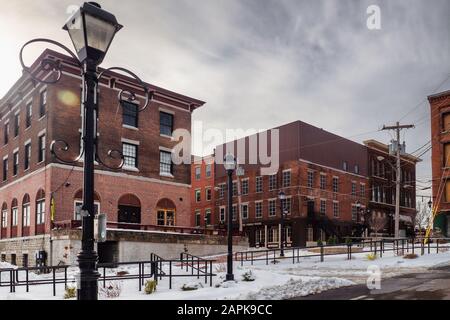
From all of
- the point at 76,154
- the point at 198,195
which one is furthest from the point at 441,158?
the point at 198,195

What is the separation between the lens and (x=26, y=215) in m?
37.2

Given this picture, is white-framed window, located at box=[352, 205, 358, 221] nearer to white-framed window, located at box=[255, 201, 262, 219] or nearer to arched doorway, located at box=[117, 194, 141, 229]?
white-framed window, located at box=[255, 201, 262, 219]

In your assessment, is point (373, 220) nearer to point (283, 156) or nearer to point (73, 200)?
point (283, 156)

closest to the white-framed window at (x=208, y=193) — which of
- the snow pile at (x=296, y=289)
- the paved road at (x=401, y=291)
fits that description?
the paved road at (x=401, y=291)

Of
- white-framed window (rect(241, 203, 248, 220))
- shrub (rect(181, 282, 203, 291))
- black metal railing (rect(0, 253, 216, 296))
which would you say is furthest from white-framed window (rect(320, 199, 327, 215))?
shrub (rect(181, 282, 203, 291))

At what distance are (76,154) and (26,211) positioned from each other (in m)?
6.40

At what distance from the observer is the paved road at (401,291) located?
11831mm

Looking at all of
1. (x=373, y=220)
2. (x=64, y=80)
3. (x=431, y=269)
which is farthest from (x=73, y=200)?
(x=373, y=220)

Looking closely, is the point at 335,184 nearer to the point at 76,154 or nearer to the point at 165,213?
the point at 165,213

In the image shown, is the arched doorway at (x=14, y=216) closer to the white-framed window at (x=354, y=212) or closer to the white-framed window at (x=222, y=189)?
the white-framed window at (x=222, y=189)

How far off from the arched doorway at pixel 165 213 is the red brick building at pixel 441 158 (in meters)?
21.5
